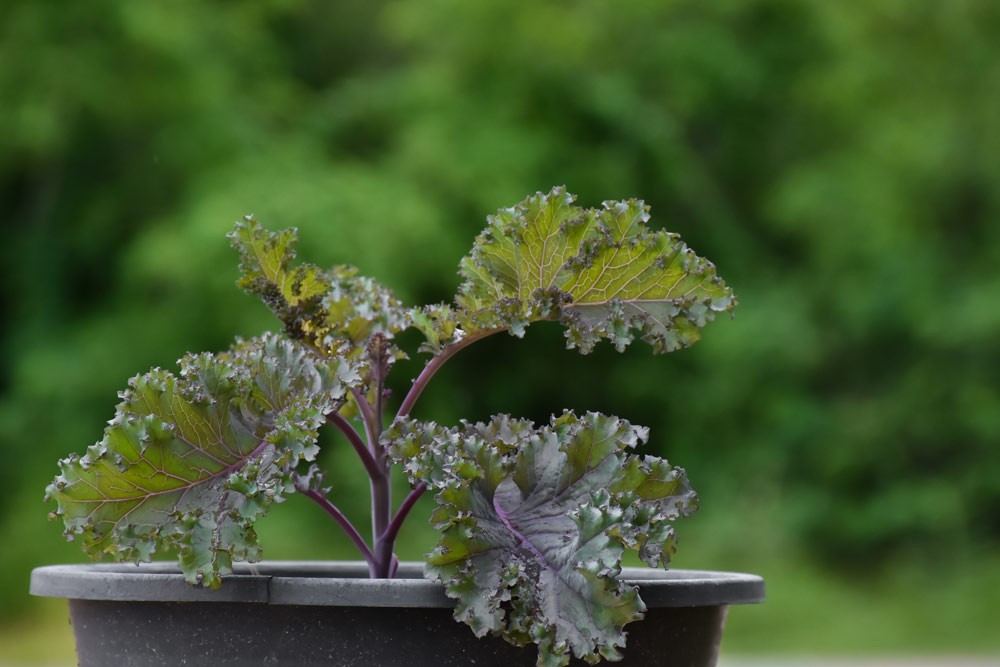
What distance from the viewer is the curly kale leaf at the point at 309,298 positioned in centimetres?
137

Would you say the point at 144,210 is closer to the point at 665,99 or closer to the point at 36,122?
the point at 36,122

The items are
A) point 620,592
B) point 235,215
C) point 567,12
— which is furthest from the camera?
point 567,12

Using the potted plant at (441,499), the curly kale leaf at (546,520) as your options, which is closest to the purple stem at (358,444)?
the potted plant at (441,499)

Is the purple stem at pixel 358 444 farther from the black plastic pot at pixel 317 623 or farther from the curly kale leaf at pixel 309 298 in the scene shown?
the black plastic pot at pixel 317 623

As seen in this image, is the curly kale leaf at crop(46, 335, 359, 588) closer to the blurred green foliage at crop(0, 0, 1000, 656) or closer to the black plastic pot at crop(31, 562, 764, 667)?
the black plastic pot at crop(31, 562, 764, 667)

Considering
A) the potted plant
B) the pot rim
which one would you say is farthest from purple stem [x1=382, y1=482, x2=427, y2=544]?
the pot rim

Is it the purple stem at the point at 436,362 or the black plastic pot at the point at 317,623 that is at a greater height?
the purple stem at the point at 436,362

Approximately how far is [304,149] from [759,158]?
3.39 meters

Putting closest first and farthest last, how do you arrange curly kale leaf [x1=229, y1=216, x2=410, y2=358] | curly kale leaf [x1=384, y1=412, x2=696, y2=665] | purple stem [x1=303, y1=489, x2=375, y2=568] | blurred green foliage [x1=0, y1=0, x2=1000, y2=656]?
curly kale leaf [x1=384, y1=412, x2=696, y2=665]
purple stem [x1=303, y1=489, x2=375, y2=568]
curly kale leaf [x1=229, y1=216, x2=410, y2=358]
blurred green foliage [x1=0, y1=0, x2=1000, y2=656]

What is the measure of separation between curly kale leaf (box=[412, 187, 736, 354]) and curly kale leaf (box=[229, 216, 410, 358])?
0.59ft

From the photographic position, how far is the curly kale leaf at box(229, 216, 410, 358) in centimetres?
137

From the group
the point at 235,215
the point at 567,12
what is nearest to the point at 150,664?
the point at 235,215

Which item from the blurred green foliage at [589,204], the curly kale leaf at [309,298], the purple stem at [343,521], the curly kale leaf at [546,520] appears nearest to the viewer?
the curly kale leaf at [546,520]

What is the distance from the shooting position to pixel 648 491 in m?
1.21
